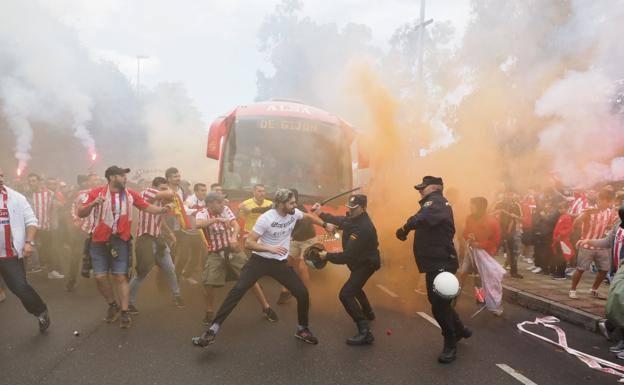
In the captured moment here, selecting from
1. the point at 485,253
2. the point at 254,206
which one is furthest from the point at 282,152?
the point at 485,253

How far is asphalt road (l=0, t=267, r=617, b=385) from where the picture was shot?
3.98 meters

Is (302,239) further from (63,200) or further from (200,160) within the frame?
(200,160)

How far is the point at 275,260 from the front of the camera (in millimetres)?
5051

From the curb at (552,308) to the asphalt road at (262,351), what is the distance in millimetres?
145

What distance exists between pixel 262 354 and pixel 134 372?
46.4 inches

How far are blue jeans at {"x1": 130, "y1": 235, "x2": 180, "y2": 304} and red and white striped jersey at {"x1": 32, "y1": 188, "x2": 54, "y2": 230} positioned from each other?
11.4 feet

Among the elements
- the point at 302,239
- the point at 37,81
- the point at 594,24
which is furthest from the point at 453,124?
the point at 37,81

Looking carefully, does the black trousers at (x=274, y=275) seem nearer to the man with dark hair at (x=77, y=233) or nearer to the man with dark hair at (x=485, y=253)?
the man with dark hair at (x=485, y=253)

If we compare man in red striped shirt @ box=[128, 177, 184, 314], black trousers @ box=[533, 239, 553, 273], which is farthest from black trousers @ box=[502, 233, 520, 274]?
man in red striped shirt @ box=[128, 177, 184, 314]

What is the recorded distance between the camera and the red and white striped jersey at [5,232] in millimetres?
4910

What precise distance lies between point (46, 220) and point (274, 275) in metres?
5.65

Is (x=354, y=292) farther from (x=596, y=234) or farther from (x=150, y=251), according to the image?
(x=596, y=234)

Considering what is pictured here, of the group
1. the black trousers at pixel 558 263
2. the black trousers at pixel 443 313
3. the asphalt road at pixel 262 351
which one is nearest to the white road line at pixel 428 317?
the asphalt road at pixel 262 351

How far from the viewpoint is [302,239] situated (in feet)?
23.0
